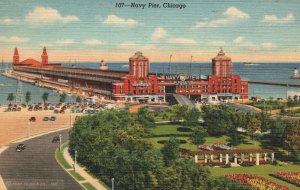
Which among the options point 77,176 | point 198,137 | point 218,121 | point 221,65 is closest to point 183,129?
point 218,121

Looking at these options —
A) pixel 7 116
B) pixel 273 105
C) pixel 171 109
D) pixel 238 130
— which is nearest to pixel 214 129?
pixel 238 130

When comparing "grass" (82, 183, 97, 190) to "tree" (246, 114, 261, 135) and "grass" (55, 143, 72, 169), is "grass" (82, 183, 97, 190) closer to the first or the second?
"grass" (55, 143, 72, 169)

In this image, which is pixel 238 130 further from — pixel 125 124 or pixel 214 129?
pixel 125 124

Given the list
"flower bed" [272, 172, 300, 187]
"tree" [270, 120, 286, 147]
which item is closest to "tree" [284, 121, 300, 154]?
"tree" [270, 120, 286, 147]

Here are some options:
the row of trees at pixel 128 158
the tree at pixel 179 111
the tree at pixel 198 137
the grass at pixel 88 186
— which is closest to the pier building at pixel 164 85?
the tree at pixel 179 111

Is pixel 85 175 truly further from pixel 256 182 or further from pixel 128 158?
pixel 256 182

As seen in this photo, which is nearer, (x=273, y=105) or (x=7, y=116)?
(x=7, y=116)

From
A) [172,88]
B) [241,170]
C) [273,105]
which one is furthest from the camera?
[273,105]
